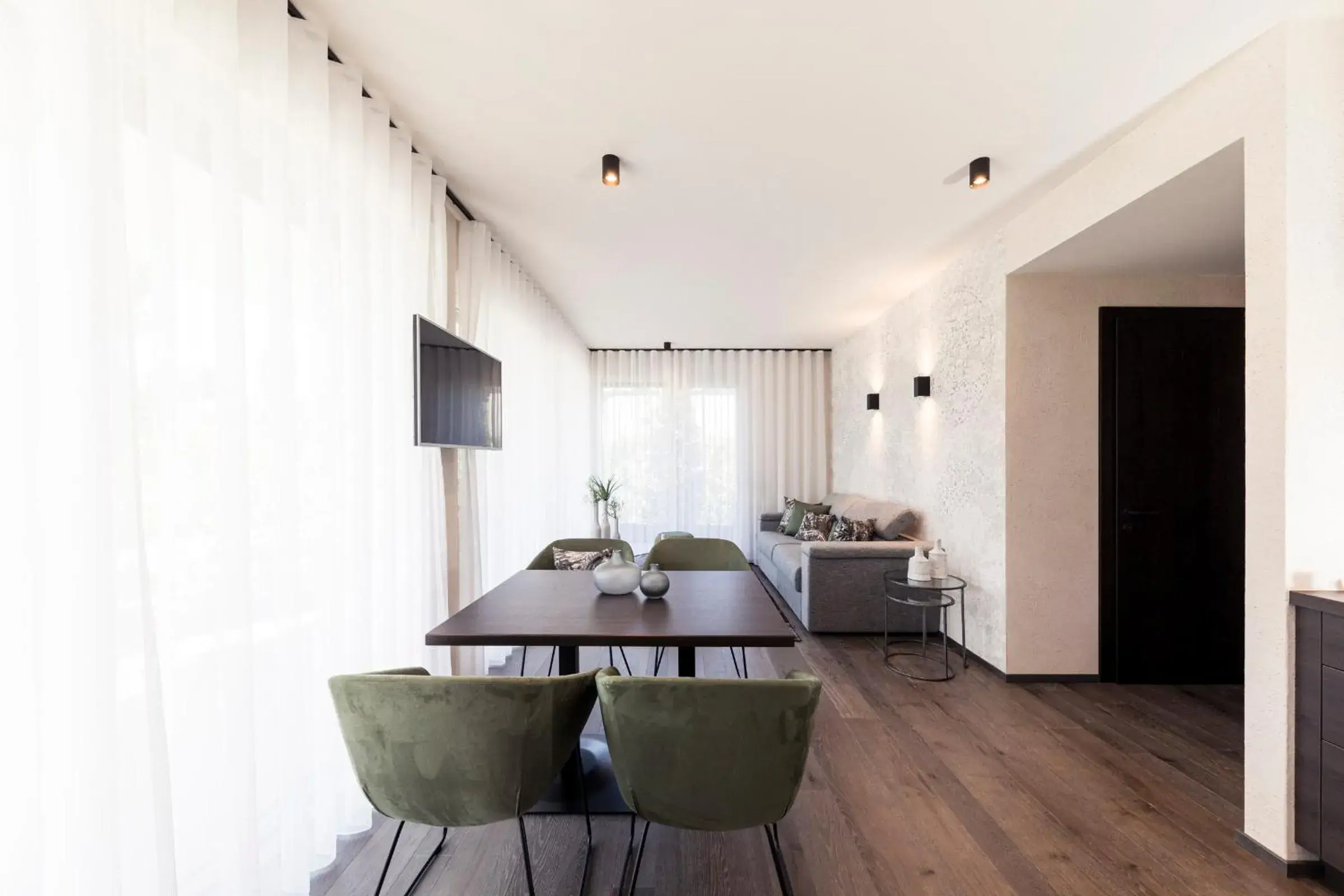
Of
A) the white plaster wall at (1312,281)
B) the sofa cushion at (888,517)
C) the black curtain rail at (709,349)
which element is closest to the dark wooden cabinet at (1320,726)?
the white plaster wall at (1312,281)

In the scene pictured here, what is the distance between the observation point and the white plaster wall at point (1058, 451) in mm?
3432

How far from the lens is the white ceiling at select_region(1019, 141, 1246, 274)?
229 centimetres

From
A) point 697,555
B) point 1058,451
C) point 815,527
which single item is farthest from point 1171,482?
point 815,527

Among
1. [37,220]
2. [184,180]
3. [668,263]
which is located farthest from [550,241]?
[37,220]

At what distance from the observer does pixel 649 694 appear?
1414 mm

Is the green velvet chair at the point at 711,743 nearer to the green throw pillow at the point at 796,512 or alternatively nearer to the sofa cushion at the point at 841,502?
the sofa cushion at the point at 841,502

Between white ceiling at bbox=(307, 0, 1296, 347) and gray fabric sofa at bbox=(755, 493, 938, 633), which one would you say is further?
gray fabric sofa at bbox=(755, 493, 938, 633)

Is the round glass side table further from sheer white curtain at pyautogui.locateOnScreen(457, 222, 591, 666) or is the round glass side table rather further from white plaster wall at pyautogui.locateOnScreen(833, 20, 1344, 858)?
sheer white curtain at pyautogui.locateOnScreen(457, 222, 591, 666)

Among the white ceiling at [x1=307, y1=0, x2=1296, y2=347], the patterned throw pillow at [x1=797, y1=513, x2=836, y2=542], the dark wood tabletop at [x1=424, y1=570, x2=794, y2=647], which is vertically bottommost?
the patterned throw pillow at [x1=797, y1=513, x2=836, y2=542]

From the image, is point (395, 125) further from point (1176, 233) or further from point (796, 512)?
point (796, 512)

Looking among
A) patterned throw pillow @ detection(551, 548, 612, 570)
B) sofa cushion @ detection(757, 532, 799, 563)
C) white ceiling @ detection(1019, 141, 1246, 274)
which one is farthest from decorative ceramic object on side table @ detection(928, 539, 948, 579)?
patterned throw pillow @ detection(551, 548, 612, 570)

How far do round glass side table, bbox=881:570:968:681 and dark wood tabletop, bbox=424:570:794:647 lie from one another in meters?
1.56

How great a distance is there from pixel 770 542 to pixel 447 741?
17.2 feet

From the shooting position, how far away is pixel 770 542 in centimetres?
639
